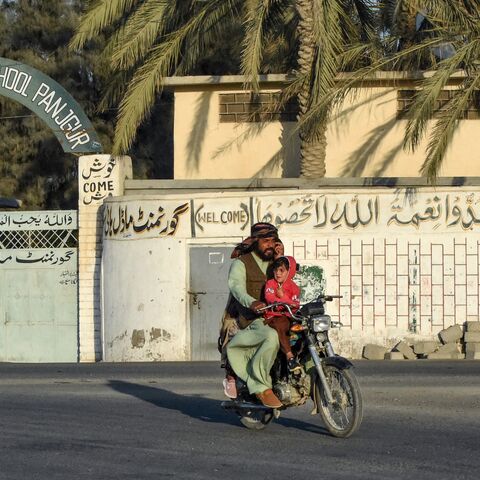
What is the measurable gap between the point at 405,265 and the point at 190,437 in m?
12.1

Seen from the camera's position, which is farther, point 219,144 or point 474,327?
point 219,144

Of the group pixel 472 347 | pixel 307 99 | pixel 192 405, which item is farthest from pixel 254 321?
pixel 307 99

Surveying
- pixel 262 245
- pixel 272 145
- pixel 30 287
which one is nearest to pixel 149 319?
pixel 30 287

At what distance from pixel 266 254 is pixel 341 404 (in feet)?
5.10

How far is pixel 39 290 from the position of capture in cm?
2434

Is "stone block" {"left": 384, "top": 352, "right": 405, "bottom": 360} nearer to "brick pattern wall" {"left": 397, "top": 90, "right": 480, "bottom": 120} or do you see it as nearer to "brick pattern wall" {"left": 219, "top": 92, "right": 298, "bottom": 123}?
"brick pattern wall" {"left": 397, "top": 90, "right": 480, "bottom": 120}

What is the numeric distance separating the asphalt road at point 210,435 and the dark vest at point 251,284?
36.3 inches

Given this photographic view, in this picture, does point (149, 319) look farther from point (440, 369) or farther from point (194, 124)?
point (440, 369)

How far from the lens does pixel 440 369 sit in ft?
57.6

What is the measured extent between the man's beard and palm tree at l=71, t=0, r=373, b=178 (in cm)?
1096

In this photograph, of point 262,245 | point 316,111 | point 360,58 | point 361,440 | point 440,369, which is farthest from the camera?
point 360,58

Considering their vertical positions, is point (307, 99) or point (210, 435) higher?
point (307, 99)

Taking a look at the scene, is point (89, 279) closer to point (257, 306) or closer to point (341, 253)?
point (341, 253)

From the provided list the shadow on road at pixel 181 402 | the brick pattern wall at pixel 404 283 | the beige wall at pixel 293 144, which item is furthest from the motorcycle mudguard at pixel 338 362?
the beige wall at pixel 293 144
